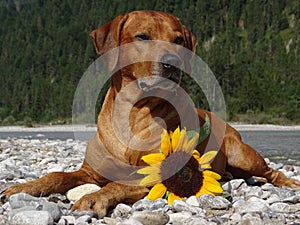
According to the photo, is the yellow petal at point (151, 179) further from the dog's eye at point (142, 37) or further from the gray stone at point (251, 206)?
the dog's eye at point (142, 37)

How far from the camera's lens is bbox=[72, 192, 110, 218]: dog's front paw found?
11.3 feet

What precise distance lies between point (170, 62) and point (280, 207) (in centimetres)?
144

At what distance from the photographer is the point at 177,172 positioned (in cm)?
385

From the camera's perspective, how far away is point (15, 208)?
346cm

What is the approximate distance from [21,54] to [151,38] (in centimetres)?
11772

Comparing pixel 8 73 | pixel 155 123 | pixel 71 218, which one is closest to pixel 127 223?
pixel 71 218

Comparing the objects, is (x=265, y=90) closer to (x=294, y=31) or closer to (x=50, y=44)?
(x=294, y=31)

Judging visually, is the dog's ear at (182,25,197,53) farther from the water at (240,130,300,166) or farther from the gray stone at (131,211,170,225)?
the water at (240,130,300,166)

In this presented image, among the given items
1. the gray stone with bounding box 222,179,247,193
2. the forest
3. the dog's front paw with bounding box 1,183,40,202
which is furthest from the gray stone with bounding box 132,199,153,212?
the forest

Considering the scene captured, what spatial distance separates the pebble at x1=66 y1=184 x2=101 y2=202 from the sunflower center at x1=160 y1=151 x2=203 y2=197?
78 centimetres

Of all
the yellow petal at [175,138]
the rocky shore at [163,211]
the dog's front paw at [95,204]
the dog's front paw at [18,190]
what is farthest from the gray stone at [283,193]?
the dog's front paw at [18,190]

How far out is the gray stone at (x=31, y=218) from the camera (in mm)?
2862

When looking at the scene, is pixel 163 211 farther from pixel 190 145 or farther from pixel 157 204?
pixel 190 145

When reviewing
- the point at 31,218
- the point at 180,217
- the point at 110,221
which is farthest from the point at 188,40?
the point at 31,218
